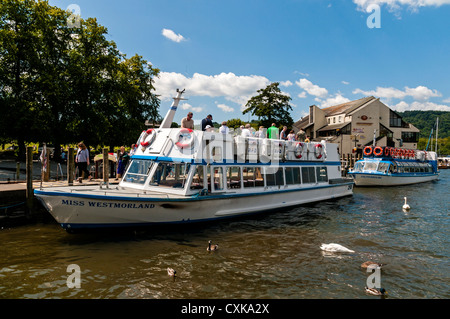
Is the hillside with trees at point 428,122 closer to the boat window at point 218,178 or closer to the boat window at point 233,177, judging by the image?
the boat window at point 233,177

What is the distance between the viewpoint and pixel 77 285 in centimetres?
696

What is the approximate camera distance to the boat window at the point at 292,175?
1582 cm

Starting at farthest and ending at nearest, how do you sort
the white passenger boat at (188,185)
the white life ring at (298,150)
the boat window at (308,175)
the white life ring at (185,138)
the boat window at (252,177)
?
the boat window at (308,175)
the white life ring at (298,150)
the boat window at (252,177)
the white life ring at (185,138)
the white passenger boat at (188,185)

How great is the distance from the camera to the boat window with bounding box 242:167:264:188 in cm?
1354

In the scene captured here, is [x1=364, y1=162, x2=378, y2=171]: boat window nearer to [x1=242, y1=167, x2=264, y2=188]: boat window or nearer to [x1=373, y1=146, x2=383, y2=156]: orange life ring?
[x1=373, y1=146, x2=383, y2=156]: orange life ring

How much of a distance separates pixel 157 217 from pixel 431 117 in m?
226

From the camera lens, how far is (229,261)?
8680mm

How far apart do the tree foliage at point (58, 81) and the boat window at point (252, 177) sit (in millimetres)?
19921

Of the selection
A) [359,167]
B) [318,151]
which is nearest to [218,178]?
[318,151]

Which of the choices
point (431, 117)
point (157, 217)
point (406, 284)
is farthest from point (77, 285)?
point (431, 117)

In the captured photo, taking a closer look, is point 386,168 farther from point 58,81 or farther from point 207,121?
point 58,81

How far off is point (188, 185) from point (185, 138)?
200 centimetres

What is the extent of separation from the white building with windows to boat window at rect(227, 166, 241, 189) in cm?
4622

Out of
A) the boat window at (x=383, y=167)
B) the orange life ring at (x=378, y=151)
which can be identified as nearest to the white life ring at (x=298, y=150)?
the boat window at (x=383, y=167)
